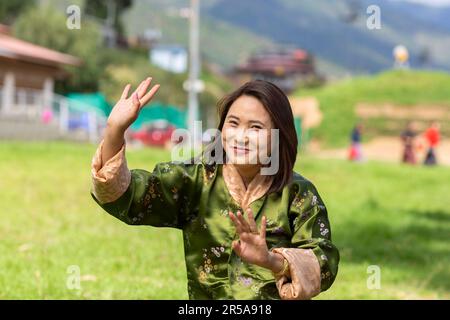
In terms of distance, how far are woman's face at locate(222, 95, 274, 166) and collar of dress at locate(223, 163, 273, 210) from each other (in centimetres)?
12

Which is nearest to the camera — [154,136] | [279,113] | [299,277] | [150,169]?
[299,277]

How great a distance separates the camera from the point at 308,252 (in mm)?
3268

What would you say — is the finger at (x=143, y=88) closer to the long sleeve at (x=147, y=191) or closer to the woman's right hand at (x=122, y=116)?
the woman's right hand at (x=122, y=116)

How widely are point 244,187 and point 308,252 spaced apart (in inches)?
19.7

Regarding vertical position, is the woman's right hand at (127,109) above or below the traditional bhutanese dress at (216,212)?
above

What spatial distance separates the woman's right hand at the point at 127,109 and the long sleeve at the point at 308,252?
0.73 meters

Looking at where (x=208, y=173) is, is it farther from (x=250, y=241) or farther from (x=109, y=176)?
(x=250, y=241)

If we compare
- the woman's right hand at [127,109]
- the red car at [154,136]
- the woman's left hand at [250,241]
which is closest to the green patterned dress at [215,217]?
the woman's right hand at [127,109]

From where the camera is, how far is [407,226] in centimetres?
1326

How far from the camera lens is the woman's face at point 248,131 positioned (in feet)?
11.4

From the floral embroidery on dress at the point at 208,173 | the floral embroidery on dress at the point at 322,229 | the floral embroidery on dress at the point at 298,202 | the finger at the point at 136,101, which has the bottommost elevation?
the floral embroidery on dress at the point at 322,229

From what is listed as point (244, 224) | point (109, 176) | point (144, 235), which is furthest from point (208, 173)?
point (144, 235)
